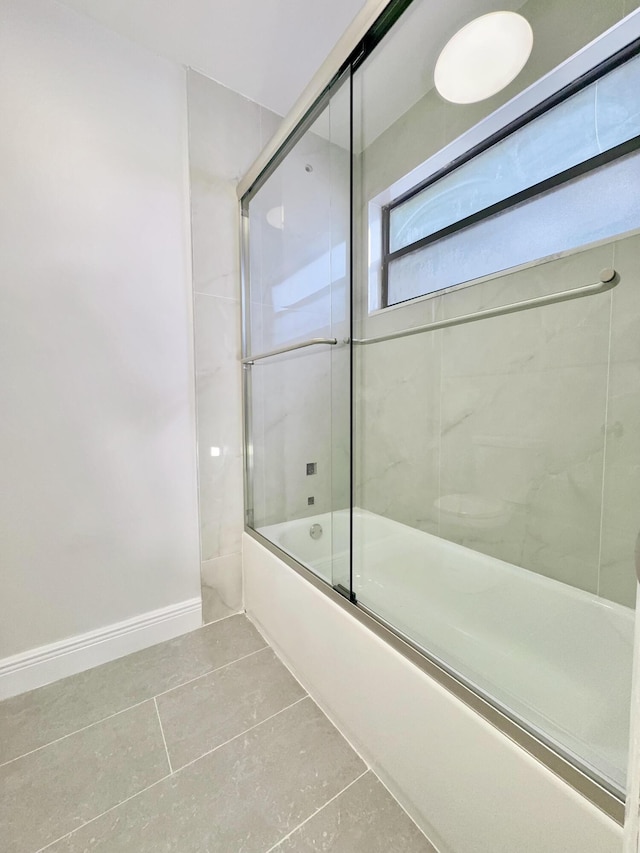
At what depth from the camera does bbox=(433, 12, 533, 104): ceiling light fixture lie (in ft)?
3.70

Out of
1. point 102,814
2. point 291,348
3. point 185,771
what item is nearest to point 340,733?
point 185,771

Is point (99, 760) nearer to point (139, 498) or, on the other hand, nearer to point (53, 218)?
point (139, 498)

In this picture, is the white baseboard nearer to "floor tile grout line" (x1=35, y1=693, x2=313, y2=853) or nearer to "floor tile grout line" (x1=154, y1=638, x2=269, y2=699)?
"floor tile grout line" (x1=154, y1=638, x2=269, y2=699)

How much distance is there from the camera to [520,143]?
1.28 meters

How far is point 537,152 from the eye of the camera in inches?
48.7

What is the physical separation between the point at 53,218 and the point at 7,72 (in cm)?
44

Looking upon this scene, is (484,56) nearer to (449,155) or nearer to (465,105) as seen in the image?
(465,105)

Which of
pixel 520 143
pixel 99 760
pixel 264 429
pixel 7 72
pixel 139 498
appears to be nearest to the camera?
pixel 99 760

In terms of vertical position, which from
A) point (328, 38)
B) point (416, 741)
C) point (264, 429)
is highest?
point (328, 38)

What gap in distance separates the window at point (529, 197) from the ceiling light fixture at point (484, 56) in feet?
0.56

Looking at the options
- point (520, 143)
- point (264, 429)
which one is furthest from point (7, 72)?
point (520, 143)

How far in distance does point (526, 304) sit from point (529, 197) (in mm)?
406

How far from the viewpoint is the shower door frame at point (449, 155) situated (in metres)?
0.59

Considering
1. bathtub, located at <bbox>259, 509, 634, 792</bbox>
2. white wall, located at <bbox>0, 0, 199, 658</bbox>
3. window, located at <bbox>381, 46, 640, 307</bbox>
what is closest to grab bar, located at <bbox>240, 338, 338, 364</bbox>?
white wall, located at <bbox>0, 0, 199, 658</bbox>
